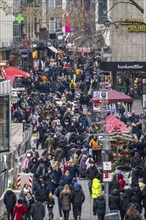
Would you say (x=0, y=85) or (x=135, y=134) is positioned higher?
(x=0, y=85)

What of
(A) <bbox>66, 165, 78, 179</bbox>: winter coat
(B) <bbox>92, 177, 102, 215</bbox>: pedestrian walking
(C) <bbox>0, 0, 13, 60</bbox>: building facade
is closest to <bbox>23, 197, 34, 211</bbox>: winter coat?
(B) <bbox>92, 177, 102, 215</bbox>: pedestrian walking

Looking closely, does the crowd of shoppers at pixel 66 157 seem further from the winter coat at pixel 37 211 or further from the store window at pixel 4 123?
the store window at pixel 4 123

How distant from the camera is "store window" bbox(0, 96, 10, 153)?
114 feet

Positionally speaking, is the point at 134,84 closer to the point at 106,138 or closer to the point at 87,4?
the point at 87,4

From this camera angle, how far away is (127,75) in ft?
250

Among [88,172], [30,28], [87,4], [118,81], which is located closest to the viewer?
[88,172]

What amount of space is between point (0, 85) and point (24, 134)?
10.4m

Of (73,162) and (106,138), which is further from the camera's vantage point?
(73,162)

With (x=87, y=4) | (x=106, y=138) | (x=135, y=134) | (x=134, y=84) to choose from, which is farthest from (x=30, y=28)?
(x=106, y=138)

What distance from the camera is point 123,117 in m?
56.2

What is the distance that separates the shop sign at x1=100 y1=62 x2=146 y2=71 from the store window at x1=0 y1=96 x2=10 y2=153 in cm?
3456

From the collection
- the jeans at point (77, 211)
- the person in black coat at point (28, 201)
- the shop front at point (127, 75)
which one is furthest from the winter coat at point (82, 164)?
the shop front at point (127, 75)

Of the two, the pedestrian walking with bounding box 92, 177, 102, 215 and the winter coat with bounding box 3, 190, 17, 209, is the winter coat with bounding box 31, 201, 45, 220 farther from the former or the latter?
the pedestrian walking with bounding box 92, 177, 102, 215

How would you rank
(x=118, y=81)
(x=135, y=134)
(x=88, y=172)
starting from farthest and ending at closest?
(x=118, y=81), (x=135, y=134), (x=88, y=172)
